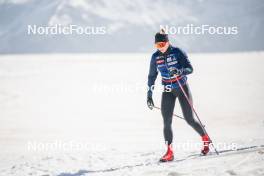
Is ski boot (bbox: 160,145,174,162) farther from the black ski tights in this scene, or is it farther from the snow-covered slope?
the snow-covered slope

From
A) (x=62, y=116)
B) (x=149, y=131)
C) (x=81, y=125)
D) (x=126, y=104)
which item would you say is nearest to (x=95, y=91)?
(x=126, y=104)

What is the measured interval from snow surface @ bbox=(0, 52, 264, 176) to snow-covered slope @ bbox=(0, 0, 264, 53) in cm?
9332

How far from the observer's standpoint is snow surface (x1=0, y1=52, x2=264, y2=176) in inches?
230

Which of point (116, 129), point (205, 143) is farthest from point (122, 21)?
point (205, 143)

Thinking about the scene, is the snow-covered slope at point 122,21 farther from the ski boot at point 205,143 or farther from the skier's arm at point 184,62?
the skier's arm at point 184,62

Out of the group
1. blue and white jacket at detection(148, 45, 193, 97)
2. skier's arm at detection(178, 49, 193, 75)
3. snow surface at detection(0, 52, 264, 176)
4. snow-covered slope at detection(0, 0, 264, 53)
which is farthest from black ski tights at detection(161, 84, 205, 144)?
snow-covered slope at detection(0, 0, 264, 53)

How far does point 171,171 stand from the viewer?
210 inches

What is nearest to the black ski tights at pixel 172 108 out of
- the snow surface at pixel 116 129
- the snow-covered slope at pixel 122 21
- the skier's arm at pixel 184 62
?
the skier's arm at pixel 184 62

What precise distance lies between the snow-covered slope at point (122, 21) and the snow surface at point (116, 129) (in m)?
93.3

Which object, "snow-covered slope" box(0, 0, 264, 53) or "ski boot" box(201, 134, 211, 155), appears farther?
"snow-covered slope" box(0, 0, 264, 53)

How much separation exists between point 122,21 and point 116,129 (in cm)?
11915

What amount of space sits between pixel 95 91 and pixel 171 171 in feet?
47.7

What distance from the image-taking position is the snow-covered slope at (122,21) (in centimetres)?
11775

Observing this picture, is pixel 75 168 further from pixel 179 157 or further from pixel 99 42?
pixel 99 42
